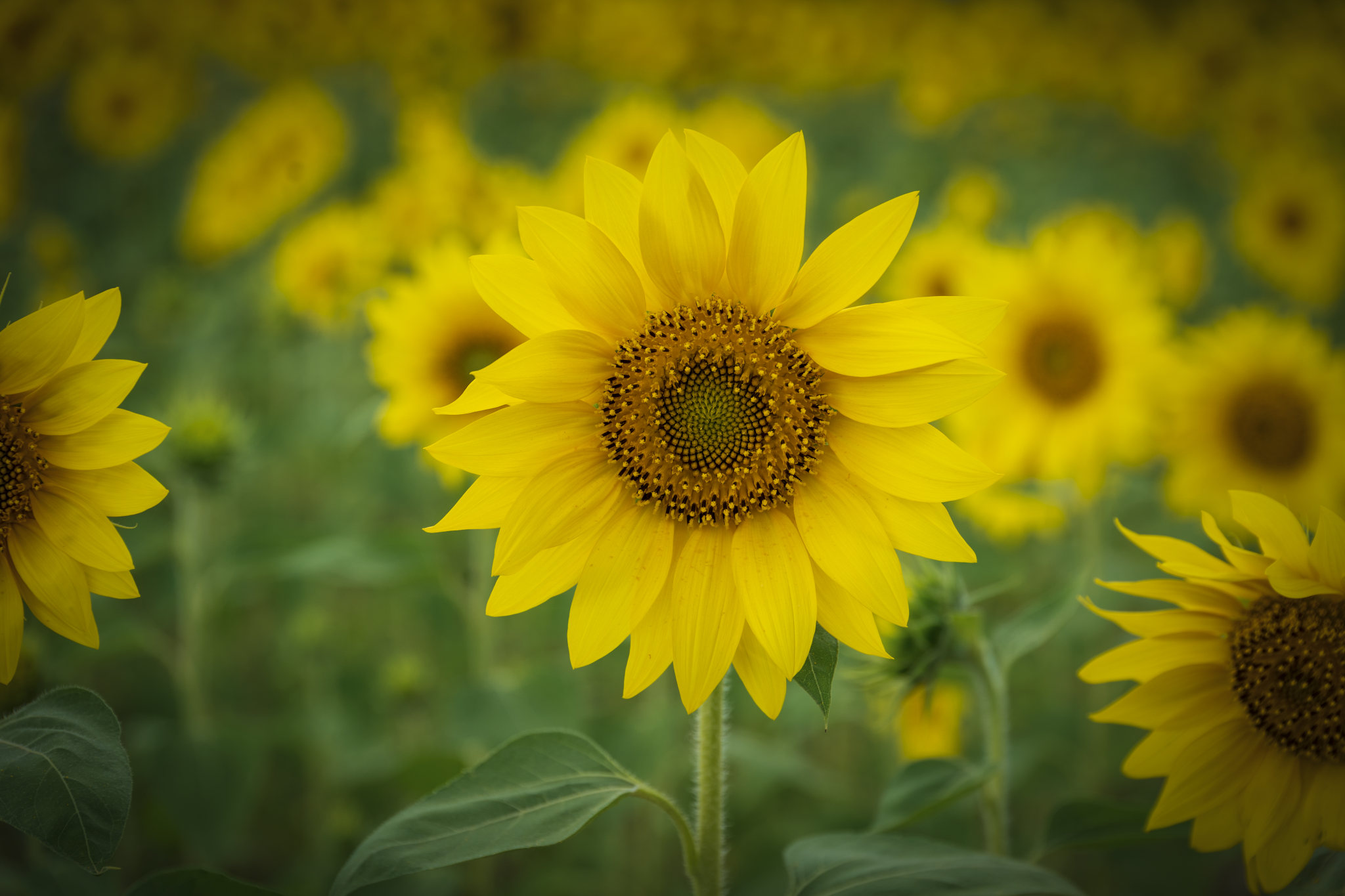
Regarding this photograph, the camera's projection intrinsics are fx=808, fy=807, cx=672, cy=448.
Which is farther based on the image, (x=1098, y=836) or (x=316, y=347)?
(x=316, y=347)

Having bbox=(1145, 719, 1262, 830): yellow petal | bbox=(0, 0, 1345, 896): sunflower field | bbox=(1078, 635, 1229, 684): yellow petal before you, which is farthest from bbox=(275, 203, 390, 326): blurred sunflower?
bbox=(1145, 719, 1262, 830): yellow petal

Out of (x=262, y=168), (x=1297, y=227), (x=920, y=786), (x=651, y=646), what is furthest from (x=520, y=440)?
(x=1297, y=227)

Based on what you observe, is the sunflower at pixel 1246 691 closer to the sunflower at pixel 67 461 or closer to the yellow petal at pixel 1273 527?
the yellow petal at pixel 1273 527

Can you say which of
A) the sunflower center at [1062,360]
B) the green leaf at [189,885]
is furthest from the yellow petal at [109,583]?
the sunflower center at [1062,360]

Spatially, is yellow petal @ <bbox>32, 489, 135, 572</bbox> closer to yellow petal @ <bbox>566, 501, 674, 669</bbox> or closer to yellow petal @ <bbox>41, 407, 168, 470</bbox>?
yellow petal @ <bbox>41, 407, 168, 470</bbox>

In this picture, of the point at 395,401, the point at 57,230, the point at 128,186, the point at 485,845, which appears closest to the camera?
the point at 485,845

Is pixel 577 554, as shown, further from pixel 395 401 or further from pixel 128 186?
pixel 128 186

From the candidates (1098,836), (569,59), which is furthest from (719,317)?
(569,59)
